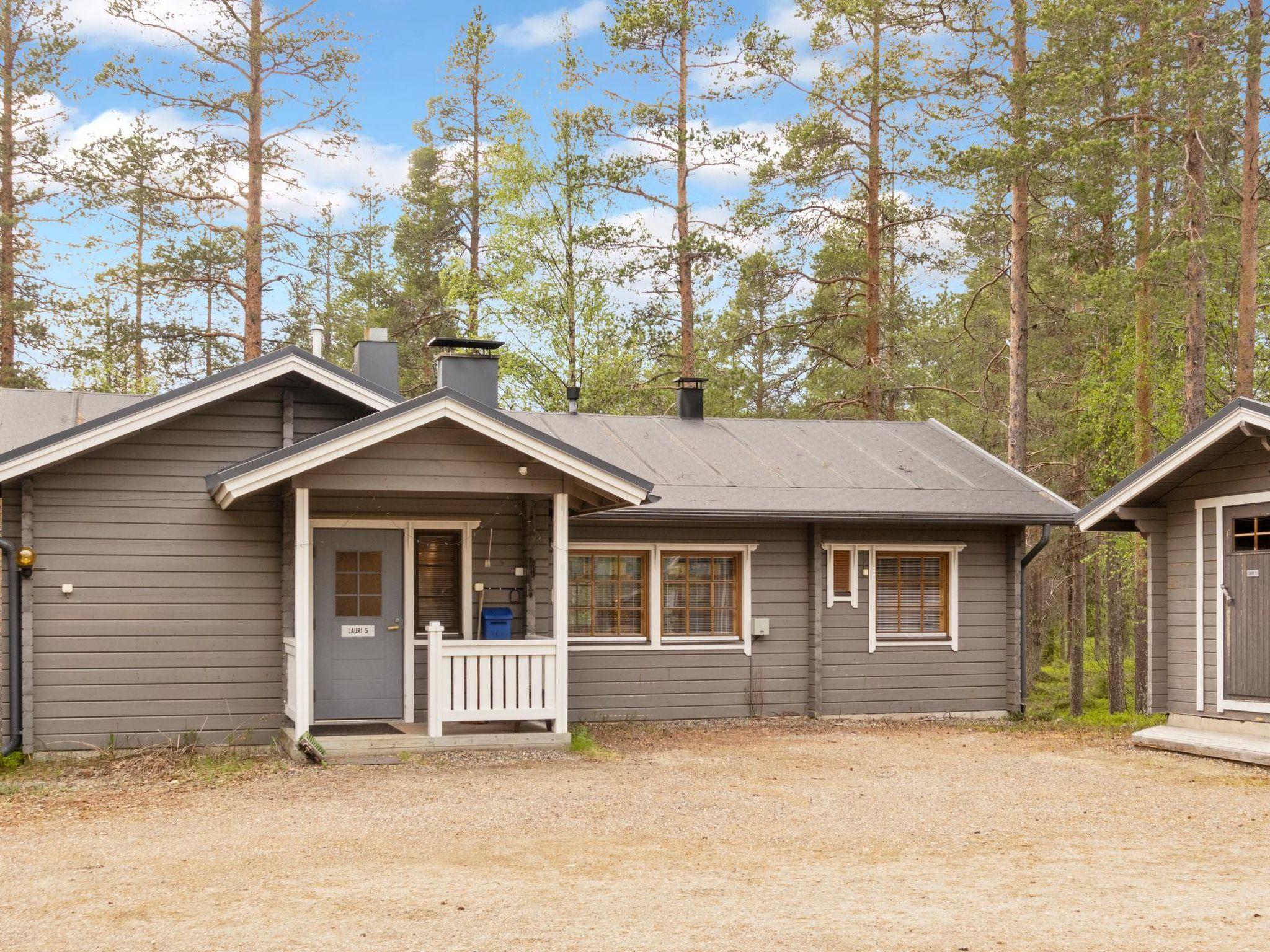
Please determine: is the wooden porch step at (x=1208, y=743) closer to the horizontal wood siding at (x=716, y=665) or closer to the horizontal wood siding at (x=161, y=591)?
the horizontal wood siding at (x=716, y=665)

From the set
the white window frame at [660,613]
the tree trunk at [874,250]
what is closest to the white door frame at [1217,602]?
the white window frame at [660,613]

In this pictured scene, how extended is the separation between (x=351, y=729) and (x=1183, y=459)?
308 inches

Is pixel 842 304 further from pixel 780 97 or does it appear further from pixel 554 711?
pixel 554 711

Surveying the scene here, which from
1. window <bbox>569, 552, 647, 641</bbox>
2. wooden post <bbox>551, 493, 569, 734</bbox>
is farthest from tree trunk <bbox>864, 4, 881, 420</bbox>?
wooden post <bbox>551, 493, 569, 734</bbox>

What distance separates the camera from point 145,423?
36.3 feet

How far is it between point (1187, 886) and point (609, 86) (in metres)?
19.6

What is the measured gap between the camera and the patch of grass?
11.2 m

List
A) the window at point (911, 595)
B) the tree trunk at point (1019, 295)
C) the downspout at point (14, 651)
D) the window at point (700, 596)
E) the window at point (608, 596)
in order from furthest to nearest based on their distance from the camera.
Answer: the tree trunk at point (1019, 295) → the window at point (911, 595) → the window at point (700, 596) → the window at point (608, 596) → the downspout at point (14, 651)

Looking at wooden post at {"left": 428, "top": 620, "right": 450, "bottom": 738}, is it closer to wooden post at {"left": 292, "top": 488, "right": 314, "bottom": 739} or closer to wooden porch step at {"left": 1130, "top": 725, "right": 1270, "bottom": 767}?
wooden post at {"left": 292, "top": 488, "right": 314, "bottom": 739}

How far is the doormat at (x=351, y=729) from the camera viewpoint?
11.1m

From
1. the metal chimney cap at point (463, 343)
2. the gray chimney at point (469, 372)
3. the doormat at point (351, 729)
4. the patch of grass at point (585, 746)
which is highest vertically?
the metal chimney cap at point (463, 343)

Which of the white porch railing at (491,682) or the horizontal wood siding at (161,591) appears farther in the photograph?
the horizontal wood siding at (161,591)

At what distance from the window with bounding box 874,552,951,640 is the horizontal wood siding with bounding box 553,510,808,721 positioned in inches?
37.1

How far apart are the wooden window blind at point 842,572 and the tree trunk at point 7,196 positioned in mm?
15435
